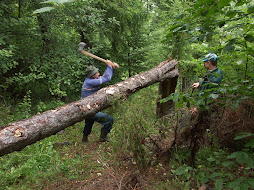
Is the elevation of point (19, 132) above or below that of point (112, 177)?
above

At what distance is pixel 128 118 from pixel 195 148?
124 cm

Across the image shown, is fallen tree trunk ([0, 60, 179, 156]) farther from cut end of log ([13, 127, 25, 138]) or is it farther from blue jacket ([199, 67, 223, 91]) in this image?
blue jacket ([199, 67, 223, 91])

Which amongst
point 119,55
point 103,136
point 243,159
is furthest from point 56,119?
point 119,55

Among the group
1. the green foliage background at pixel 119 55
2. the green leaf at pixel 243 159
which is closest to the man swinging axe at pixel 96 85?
the green foliage background at pixel 119 55

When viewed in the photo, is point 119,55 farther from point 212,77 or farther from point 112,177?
point 112,177

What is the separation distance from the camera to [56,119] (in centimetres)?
286

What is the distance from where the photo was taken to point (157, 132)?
3.04 meters

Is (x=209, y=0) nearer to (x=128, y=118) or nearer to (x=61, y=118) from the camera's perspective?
(x=128, y=118)

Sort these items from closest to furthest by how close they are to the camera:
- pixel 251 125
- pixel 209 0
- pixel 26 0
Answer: pixel 209 0 → pixel 251 125 → pixel 26 0

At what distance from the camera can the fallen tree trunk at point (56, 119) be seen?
235 centimetres

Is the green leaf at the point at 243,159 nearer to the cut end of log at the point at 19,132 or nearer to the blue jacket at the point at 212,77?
the blue jacket at the point at 212,77

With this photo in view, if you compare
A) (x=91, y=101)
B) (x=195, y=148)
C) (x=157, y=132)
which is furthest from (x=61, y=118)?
(x=195, y=148)

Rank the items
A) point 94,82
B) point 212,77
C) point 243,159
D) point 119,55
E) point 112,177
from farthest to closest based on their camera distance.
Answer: point 119,55
point 94,82
point 212,77
point 112,177
point 243,159

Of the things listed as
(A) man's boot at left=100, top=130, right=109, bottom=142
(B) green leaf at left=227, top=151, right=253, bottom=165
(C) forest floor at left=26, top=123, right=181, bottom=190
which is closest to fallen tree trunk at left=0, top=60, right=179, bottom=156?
(C) forest floor at left=26, top=123, right=181, bottom=190
